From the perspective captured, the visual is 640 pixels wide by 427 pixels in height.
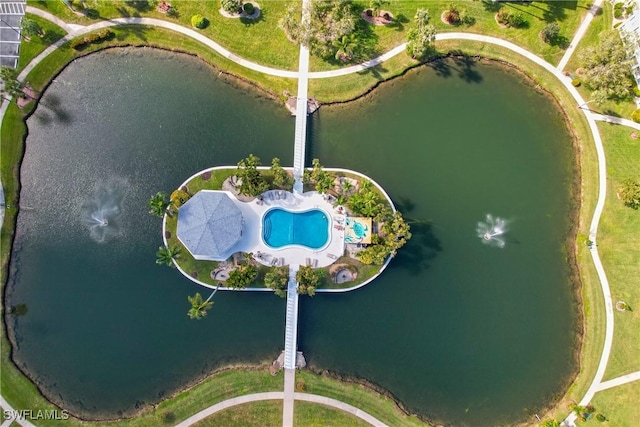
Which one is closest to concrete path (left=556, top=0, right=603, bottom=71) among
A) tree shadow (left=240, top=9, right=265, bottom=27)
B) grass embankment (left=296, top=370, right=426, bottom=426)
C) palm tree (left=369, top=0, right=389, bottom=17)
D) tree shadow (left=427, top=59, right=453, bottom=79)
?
tree shadow (left=427, top=59, right=453, bottom=79)

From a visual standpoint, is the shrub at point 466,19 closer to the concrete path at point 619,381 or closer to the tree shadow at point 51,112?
the concrete path at point 619,381

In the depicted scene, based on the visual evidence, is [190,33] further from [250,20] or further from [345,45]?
[345,45]

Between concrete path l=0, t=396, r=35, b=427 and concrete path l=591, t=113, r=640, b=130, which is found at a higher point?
concrete path l=591, t=113, r=640, b=130

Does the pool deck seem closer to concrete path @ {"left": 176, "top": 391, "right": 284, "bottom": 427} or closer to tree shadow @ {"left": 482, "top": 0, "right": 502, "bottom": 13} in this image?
concrete path @ {"left": 176, "top": 391, "right": 284, "bottom": 427}

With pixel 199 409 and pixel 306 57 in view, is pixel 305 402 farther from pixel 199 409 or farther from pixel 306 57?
pixel 306 57

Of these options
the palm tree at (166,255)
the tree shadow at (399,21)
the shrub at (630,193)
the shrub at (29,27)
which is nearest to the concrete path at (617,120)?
the shrub at (630,193)

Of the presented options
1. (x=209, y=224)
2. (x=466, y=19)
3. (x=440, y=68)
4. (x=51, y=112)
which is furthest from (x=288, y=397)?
(x=466, y=19)

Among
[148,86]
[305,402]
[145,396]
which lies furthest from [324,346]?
[148,86]
